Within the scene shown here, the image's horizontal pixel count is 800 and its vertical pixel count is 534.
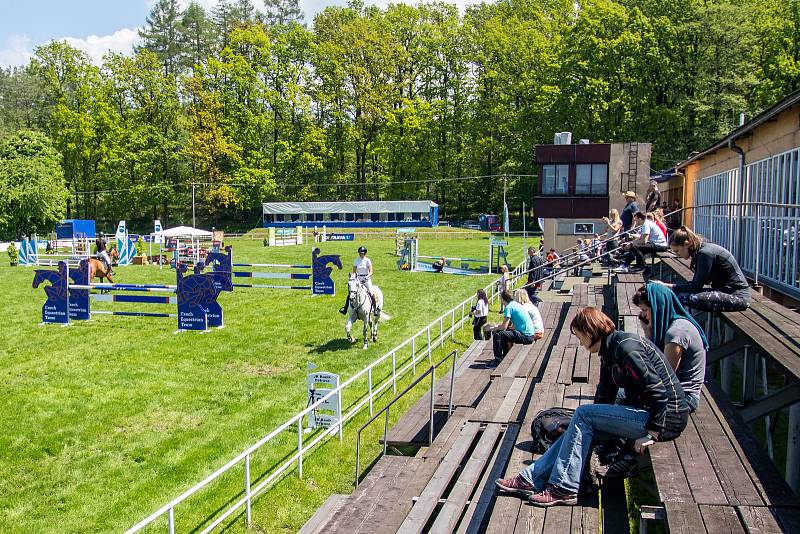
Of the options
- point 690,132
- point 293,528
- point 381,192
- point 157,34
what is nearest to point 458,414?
point 293,528

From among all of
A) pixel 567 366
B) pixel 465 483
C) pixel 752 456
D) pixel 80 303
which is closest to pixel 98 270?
pixel 80 303

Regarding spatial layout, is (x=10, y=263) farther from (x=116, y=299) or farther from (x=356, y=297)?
(x=356, y=297)

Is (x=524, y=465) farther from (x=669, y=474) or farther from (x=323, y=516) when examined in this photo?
(x=323, y=516)

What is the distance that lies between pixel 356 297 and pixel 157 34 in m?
74.6

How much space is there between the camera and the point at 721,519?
4.75 m

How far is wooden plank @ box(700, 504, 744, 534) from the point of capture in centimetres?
462

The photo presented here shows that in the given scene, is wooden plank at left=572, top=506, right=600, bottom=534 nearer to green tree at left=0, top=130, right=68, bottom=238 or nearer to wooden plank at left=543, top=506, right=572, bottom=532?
wooden plank at left=543, top=506, right=572, bottom=532

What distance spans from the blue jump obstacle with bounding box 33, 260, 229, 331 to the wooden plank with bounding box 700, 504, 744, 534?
1568 cm

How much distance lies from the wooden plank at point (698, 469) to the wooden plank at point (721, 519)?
0.39 ft

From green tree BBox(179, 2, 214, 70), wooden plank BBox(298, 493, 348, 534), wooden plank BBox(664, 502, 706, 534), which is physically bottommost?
wooden plank BBox(298, 493, 348, 534)

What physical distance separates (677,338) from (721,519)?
1752mm

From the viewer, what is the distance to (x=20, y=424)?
11.4m

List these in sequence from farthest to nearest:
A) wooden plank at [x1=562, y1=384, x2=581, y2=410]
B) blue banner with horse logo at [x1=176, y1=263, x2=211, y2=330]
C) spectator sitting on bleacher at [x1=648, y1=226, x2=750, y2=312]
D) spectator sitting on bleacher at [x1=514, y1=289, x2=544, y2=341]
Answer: blue banner with horse logo at [x1=176, y1=263, x2=211, y2=330], spectator sitting on bleacher at [x1=514, y1=289, x2=544, y2=341], wooden plank at [x1=562, y1=384, x2=581, y2=410], spectator sitting on bleacher at [x1=648, y1=226, x2=750, y2=312]

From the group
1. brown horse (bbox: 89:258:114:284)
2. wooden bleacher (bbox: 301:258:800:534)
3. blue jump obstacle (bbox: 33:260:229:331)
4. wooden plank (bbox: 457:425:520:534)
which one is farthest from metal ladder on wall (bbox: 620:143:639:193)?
wooden plank (bbox: 457:425:520:534)
